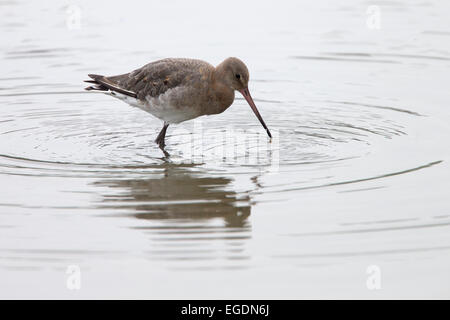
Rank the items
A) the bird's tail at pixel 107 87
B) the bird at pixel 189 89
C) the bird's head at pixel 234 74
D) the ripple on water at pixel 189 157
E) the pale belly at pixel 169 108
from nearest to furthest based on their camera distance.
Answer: the ripple on water at pixel 189 157, the bird's head at pixel 234 74, the bird at pixel 189 89, the pale belly at pixel 169 108, the bird's tail at pixel 107 87

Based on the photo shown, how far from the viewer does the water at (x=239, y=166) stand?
672cm

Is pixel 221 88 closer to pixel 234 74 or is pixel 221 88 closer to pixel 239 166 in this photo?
pixel 234 74

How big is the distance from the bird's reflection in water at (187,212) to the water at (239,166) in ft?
0.08

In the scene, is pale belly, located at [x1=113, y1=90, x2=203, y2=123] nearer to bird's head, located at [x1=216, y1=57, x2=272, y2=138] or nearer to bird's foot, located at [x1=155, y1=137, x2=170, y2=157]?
bird's foot, located at [x1=155, y1=137, x2=170, y2=157]

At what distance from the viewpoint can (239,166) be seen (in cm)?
952

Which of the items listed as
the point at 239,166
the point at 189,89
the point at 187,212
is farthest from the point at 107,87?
the point at 187,212

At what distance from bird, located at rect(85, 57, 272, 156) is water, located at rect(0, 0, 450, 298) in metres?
0.46

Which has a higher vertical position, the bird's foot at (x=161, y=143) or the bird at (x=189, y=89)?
the bird at (x=189, y=89)

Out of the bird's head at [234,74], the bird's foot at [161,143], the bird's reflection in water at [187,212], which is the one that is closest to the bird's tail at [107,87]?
the bird's foot at [161,143]

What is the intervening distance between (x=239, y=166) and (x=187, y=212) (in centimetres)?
164

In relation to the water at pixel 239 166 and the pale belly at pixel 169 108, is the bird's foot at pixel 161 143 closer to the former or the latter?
the water at pixel 239 166

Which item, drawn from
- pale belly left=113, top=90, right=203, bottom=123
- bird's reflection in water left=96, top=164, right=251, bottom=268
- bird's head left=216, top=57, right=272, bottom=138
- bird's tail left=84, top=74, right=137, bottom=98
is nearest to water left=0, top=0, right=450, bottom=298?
bird's reflection in water left=96, top=164, right=251, bottom=268

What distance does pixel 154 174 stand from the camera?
9352 mm

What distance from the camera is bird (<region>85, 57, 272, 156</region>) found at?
10242mm
